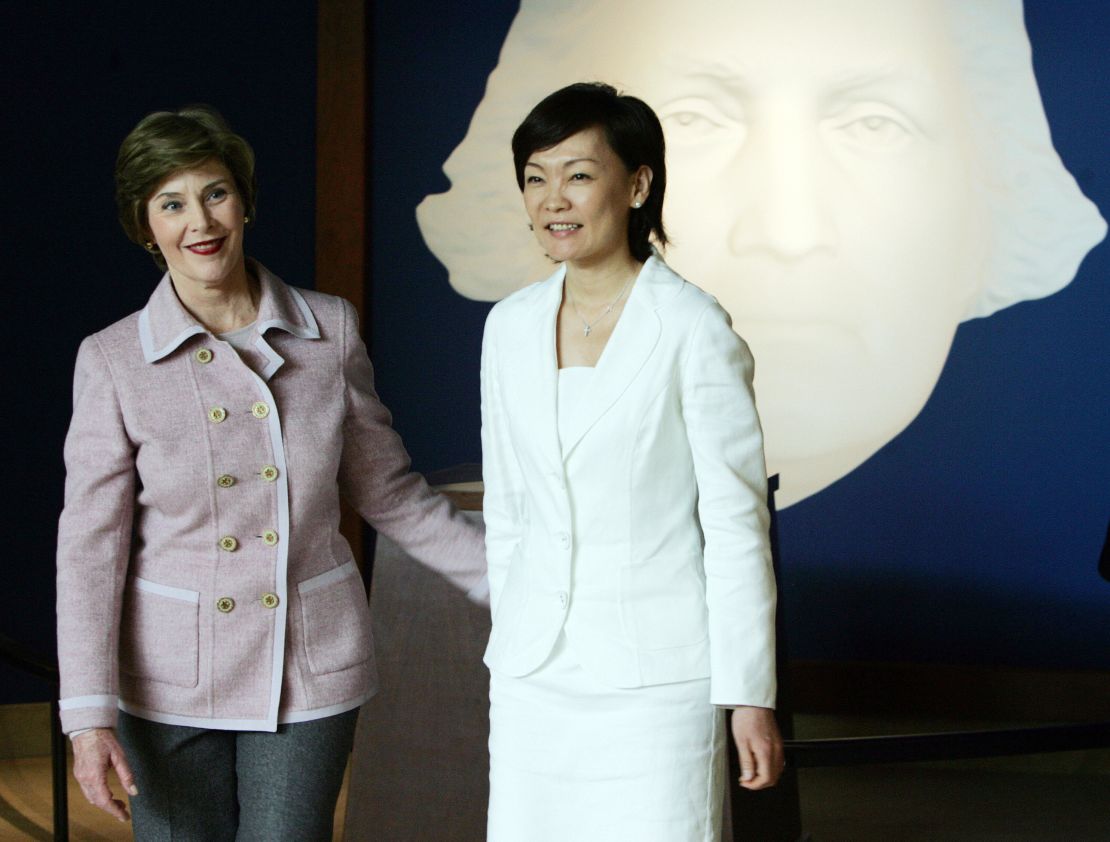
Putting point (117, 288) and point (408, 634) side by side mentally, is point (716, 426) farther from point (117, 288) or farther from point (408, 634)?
point (117, 288)

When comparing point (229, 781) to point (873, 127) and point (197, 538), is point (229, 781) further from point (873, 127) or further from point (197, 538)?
point (873, 127)

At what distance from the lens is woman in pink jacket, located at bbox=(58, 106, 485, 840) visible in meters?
1.76

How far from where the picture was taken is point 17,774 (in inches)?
171

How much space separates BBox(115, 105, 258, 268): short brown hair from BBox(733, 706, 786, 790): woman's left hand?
958mm

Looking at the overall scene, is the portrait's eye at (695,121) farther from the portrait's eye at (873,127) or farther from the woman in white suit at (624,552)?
the woman in white suit at (624,552)

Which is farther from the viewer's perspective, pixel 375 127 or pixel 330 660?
pixel 375 127

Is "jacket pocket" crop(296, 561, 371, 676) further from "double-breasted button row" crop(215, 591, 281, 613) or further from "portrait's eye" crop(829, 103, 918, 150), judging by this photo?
"portrait's eye" crop(829, 103, 918, 150)

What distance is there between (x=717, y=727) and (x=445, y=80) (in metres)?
3.68

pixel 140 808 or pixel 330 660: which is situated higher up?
pixel 330 660

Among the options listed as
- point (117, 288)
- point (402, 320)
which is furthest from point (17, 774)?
point (402, 320)

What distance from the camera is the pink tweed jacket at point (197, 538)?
69.3 inches

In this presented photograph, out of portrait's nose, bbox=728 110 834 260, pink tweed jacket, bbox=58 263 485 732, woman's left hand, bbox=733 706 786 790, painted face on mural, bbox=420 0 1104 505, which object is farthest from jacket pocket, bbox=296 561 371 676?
portrait's nose, bbox=728 110 834 260

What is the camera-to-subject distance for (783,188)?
15.6ft

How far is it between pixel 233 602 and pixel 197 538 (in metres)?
0.09
